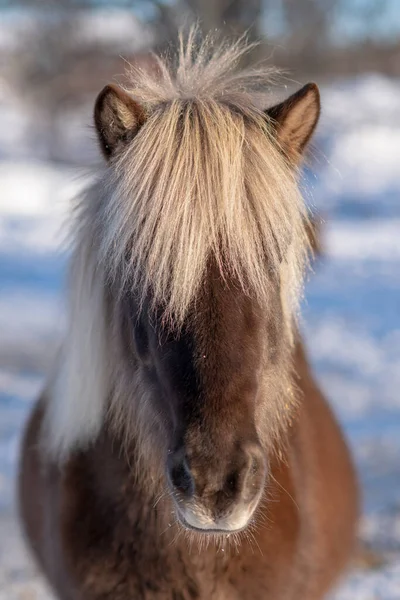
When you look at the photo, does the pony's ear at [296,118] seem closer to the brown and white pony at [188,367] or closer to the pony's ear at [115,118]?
the brown and white pony at [188,367]

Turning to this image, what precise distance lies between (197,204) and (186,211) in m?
0.04

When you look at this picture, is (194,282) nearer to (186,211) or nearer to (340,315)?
(186,211)

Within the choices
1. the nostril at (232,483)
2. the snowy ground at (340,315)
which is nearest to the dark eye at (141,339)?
the nostril at (232,483)

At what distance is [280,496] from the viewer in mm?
2424

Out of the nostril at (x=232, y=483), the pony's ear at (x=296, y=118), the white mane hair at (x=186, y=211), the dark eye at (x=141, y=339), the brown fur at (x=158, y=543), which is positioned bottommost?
the brown fur at (x=158, y=543)

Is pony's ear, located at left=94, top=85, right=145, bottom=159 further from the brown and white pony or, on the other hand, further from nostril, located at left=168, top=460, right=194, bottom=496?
nostril, located at left=168, top=460, right=194, bottom=496

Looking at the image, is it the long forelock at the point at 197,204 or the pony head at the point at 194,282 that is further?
the long forelock at the point at 197,204

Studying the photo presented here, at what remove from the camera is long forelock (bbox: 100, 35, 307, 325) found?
191cm

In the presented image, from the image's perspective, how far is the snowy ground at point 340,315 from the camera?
445cm

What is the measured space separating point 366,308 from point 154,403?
24.5 ft

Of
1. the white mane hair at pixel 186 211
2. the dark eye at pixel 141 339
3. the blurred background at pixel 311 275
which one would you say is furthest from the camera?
the blurred background at pixel 311 275

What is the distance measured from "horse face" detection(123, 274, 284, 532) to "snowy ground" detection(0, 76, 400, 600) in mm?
730

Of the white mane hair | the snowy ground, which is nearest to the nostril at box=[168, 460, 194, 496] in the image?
the white mane hair

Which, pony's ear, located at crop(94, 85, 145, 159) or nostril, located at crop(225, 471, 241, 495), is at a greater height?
pony's ear, located at crop(94, 85, 145, 159)
